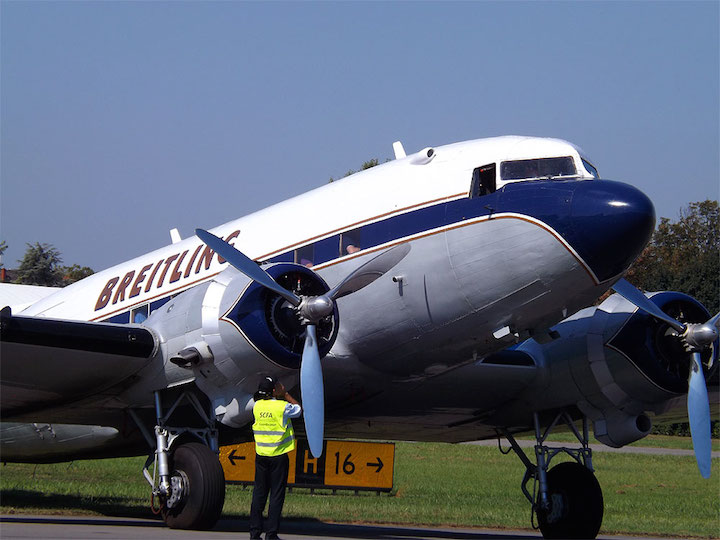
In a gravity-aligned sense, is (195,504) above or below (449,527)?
above

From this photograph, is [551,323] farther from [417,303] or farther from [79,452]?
[79,452]

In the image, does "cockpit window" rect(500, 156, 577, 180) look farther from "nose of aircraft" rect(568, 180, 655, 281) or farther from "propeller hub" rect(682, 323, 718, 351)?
"propeller hub" rect(682, 323, 718, 351)

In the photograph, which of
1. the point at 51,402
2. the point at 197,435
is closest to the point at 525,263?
the point at 197,435

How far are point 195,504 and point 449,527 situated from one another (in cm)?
621

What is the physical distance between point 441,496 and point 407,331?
39.0 feet

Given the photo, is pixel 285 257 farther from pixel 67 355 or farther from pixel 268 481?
pixel 268 481

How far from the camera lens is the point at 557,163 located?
11.1m

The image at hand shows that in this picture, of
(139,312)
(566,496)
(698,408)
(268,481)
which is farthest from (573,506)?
(139,312)

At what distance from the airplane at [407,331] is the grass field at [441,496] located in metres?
3.33

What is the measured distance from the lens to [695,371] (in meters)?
12.8

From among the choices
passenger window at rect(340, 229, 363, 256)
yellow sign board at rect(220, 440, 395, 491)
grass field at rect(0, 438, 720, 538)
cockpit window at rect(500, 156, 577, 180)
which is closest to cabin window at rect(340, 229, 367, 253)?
passenger window at rect(340, 229, 363, 256)

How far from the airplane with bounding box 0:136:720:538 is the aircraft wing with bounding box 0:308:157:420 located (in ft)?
0.08

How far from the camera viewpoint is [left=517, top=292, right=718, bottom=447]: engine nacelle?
43.2 feet

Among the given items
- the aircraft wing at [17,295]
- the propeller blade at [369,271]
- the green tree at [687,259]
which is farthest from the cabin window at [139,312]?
the green tree at [687,259]
